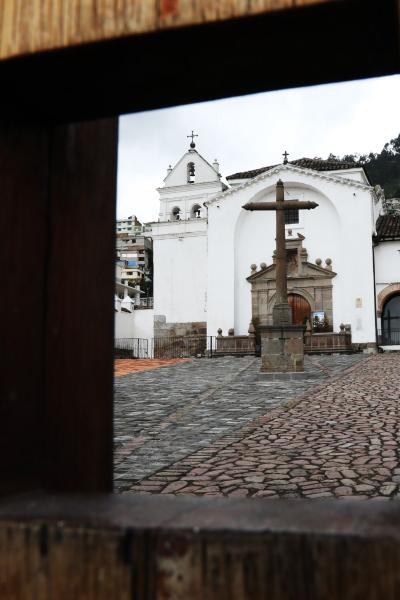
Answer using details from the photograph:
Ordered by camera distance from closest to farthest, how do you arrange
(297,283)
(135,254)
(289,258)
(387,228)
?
(297,283) < (289,258) < (387,228) < (135,254)

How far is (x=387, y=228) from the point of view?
87.9 feet

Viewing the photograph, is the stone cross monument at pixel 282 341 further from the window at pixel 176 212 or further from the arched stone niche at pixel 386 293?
the window at pixel 176 212

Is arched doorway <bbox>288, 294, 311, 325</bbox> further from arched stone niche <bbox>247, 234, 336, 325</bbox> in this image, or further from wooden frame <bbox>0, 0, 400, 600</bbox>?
wooden frame <bbox>0, 0, 400, 600</bbox>

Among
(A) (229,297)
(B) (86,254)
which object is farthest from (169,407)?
(A) (229,297)

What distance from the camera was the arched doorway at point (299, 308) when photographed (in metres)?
25.7

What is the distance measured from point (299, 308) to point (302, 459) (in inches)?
852

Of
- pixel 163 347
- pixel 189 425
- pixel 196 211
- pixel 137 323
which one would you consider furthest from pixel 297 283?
pixel 189 425

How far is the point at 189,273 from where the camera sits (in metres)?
28.9

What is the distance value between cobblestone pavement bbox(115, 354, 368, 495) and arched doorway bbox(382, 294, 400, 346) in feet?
43.5

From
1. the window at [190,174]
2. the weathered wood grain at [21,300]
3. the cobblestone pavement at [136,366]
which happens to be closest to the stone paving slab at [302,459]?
the weathered wood grain at [21,300]

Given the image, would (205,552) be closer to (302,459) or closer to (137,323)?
(302,459)

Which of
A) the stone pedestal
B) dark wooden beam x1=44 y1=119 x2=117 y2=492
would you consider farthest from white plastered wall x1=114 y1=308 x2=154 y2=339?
dark wooden beam x1=44 y1=119 x2=117 y2=492

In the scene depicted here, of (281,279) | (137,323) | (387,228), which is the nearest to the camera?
(281,279)

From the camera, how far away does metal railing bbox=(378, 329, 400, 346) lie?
24825 mm
